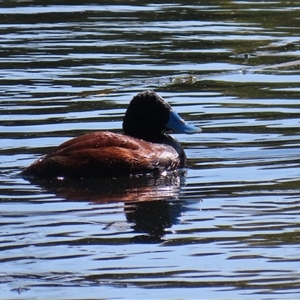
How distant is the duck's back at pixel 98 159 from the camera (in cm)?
1015

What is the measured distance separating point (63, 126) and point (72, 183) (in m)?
2.23

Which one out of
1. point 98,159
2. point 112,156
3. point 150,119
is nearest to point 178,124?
point 150,119

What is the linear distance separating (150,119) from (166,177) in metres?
1.10

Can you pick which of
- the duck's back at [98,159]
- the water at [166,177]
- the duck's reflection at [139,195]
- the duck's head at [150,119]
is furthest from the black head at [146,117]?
the duck's reflection at [139,195]

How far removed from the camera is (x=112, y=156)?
33.9ft

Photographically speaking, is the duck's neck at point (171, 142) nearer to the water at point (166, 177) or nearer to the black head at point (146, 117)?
the black head at point (146, 117)

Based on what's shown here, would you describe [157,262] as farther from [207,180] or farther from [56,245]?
[207,180]

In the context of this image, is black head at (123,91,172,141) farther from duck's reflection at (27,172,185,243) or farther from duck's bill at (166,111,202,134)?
duck's reflection at (27,172,185,243)

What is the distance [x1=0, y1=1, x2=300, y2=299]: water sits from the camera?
23.2 ft

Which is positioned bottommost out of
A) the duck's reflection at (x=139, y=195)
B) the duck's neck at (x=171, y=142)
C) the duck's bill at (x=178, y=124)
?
the duck's reflection at (x=139, y=195)

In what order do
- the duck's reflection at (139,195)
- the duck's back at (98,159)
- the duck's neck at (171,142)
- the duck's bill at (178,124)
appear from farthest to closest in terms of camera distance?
the duck's bill at (178,124) → the duck's neck at (171,142) → the duck's back at (98,159) → the duck's reflection at (139,195)

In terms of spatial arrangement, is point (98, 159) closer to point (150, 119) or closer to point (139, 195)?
point (139, 195)

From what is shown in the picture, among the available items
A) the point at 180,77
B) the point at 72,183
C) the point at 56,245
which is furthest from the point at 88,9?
the point at 56,245

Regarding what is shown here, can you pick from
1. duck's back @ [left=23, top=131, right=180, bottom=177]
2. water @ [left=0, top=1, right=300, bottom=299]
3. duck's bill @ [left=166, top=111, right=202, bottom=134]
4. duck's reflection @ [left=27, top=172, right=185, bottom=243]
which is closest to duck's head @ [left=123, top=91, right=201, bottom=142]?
duck's bill @ [left=166, top=111, right=202, bottom=134]
